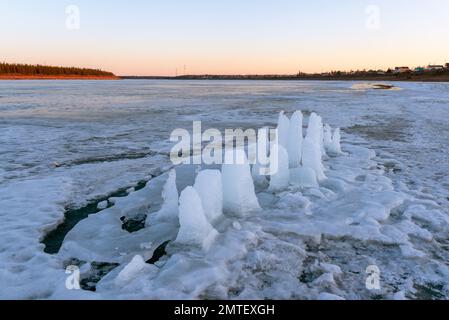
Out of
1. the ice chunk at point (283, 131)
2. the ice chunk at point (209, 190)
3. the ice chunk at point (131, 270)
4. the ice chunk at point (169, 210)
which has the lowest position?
the ice chunk at point (131, 270)

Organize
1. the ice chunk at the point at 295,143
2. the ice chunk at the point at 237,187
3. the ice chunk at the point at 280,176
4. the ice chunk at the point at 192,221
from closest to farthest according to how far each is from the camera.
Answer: the ice chunk at the point at 192,221
the ice chunk at the point at 237,187
the ice chunk at the point at 280,176
the ice chunk at the point at 295,143

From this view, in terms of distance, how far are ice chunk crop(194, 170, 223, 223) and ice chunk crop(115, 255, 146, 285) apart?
110cm

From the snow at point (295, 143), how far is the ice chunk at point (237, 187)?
6.52ft

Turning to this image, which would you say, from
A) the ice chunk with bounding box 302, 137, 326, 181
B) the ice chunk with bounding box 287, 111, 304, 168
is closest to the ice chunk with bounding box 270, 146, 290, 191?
the ice chunk with bounding box 302, 137, 326, 181

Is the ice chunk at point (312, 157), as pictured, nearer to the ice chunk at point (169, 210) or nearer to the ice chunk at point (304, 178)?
the ice chunk at point (304, 178)

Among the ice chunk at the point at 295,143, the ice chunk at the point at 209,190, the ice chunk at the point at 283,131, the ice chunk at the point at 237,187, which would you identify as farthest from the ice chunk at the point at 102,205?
the ice chunk at the point at 283,131

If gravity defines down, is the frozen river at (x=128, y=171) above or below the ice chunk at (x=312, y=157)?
below

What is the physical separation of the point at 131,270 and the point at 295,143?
4.09m

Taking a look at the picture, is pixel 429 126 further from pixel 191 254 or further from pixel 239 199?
pixel 191 254

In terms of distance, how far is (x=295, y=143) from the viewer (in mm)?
6645

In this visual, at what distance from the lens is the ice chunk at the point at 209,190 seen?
14.3 ft

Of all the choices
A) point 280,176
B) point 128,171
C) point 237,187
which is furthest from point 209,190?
point 128,171

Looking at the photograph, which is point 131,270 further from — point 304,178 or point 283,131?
point 283,131
